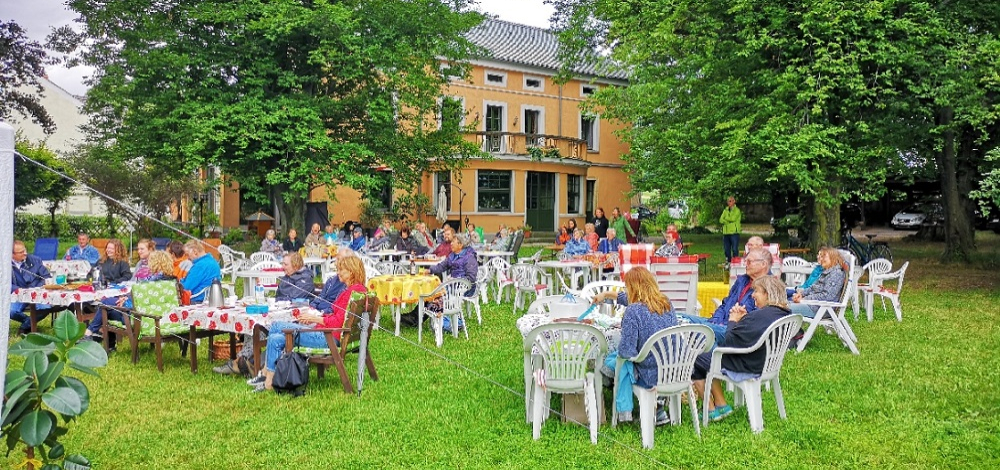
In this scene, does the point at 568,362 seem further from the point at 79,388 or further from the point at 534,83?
the point at 534,83

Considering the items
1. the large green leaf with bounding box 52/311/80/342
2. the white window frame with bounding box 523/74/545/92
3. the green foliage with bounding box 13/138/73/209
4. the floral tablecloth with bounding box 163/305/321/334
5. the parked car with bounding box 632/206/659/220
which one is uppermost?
the white window frame with bounding box 523/74/545/92

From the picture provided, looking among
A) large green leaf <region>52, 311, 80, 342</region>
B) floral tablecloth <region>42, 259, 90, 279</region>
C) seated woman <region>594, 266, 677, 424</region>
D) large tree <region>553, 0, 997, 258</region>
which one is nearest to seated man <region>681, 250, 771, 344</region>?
seated woman <region>594, 266, 677, 424</region>

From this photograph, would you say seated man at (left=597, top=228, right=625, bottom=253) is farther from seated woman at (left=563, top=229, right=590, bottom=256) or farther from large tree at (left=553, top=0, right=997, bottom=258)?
large tree at (left=553, top=0, right=997, bottom=258)

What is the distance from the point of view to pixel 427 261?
1236 cm

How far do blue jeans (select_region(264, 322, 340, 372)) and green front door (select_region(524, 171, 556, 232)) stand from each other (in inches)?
877

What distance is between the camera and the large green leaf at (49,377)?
2844 mm

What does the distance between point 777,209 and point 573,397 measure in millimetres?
21453

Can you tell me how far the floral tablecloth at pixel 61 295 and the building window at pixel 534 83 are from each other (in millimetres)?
23140

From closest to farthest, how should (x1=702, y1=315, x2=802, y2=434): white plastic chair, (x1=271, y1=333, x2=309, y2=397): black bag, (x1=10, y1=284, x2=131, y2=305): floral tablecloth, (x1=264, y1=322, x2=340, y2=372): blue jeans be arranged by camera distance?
(x1=702, y1=315, x2=802, y2=434): white plastic chair → (x1=271, y1=333, x2=309, y2=397): black bag → (x1=264, y1=322, x2=340, y2=372): blue jeans → (x1=10, y1=284, x2=131, y2=305): floral tablecloth

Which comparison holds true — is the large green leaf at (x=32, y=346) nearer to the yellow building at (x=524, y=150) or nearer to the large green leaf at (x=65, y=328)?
the large green leaf at (x=65, y=328)

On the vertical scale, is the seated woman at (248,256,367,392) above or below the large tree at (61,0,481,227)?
below

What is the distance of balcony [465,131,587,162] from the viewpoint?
28.1 m

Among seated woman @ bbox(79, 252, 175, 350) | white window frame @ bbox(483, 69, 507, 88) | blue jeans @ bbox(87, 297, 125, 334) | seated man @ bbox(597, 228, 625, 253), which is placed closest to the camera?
seated woman @ bbox(79, 252, 175, 350)

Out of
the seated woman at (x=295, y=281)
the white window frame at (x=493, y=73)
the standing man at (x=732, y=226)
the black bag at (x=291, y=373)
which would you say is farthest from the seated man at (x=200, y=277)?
the white window frame at (x=493, y=73)
